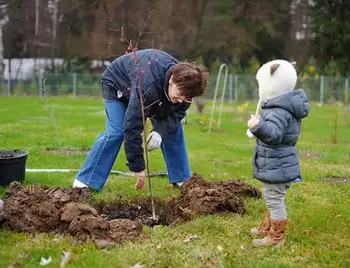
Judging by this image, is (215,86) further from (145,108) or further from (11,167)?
(145,108)

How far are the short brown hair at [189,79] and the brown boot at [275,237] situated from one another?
1251mm

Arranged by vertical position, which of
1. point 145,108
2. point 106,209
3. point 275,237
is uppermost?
point 145,108

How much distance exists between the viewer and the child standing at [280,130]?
374 cm

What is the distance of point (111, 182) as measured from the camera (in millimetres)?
5914

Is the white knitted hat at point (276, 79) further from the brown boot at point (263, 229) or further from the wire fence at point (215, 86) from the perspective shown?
the wire fence at point (215, 86)

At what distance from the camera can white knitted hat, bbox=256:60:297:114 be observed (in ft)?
12.3

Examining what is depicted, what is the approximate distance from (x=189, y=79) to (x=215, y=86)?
881 inches

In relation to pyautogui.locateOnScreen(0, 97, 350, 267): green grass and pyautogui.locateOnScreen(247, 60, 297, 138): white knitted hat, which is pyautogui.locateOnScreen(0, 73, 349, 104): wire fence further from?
pyautogui.locateOnScreen(247, 60, 297, 138): white knitted hat

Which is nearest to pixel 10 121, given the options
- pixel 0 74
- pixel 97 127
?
pixel 97 127

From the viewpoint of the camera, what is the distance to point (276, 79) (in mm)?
3760

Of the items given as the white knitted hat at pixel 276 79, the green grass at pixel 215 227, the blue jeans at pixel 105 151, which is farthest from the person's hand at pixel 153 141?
the white knitted hat at pixel 276 79

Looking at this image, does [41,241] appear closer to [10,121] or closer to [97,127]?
[97,127]

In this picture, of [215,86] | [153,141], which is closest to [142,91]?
[153,141]

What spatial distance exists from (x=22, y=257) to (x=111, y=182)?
2519 millimetres
